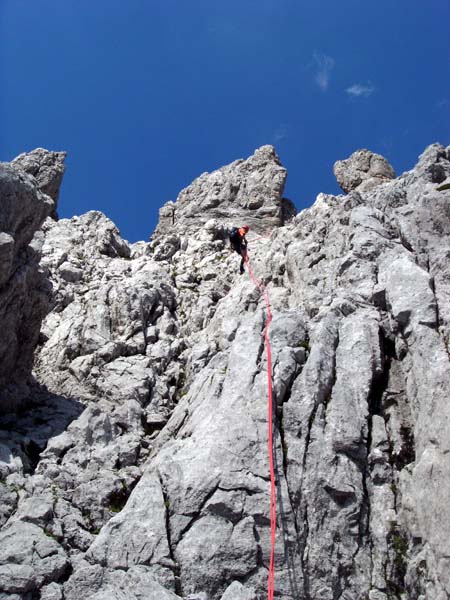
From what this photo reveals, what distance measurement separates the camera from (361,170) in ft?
168

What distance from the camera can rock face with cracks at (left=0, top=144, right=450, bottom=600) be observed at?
46.1 feet

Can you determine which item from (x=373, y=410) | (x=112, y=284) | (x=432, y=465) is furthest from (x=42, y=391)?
(x=432, y=465)

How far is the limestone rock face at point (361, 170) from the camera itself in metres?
50.2

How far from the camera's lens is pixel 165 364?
1015 inches

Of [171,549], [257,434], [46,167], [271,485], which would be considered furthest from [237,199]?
[171,549]

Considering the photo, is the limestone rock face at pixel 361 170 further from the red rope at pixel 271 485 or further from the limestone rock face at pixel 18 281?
the limestone rock face at pixel 18 281

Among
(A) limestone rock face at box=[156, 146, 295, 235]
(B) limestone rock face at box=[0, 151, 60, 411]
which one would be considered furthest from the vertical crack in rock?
(A) limestone rock face at box=[156, 146, 295, 235]

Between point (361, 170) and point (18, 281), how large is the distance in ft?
124

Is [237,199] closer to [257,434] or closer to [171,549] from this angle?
[257,434]

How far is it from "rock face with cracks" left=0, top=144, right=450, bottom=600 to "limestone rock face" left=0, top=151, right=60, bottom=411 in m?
1.38

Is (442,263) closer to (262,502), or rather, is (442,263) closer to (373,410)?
(373,410)

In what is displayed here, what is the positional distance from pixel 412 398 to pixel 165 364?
12.2 meters

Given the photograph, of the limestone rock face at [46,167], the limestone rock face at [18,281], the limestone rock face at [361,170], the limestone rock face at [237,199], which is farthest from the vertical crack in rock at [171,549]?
the limestone rock face at [46,167]

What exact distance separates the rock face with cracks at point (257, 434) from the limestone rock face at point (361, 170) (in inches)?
A: 796
